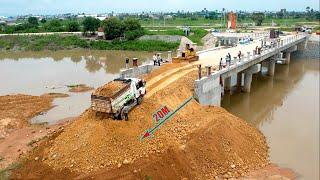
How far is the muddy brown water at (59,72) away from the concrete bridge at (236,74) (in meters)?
10.3

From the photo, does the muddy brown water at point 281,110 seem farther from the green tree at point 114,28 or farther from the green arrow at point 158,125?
the green tree at point 114,28

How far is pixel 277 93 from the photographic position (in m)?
35.1

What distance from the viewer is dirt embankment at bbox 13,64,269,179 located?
16547 millimetres

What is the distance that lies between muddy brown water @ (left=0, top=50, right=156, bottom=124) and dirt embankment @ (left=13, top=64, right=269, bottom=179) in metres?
9.47

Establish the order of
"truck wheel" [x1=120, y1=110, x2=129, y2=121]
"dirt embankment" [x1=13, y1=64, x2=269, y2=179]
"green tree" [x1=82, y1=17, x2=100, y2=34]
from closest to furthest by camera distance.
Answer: "dirt embankment" [x1=13, y1=64, x2=269, y2=179], "truck wheel" [x1=120, y1=110, x2=129, y2=121], "green tree" [x1=82, y1=17, x2=100, y2=34]

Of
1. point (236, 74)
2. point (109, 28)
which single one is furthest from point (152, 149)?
point (109, 28)

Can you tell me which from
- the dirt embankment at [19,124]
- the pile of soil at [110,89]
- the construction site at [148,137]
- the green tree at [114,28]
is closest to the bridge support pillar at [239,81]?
the construction site at [148,137]

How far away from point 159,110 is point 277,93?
61.1ft

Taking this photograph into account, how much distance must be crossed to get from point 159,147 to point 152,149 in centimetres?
36

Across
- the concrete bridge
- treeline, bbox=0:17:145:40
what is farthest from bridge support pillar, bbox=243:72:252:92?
treeline, bbox=0:17:145:40

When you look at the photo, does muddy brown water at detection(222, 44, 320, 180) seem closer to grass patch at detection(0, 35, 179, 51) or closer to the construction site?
the construction site

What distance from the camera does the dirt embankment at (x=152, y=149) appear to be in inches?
651

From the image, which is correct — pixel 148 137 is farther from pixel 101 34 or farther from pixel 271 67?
pixel 101 34

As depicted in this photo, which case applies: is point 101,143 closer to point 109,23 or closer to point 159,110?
point 159,110
